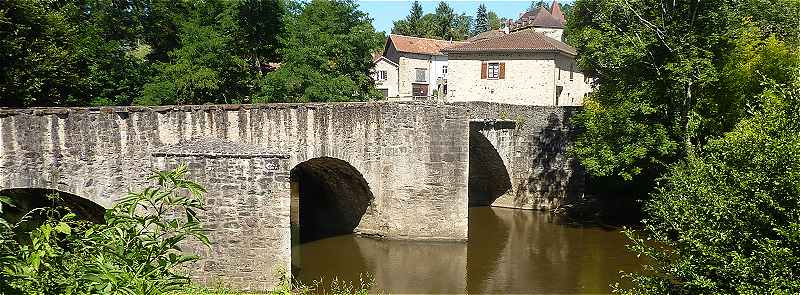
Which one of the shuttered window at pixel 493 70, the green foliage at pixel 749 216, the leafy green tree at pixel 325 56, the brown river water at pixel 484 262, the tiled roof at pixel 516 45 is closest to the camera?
the green foliage at pixel 749 216

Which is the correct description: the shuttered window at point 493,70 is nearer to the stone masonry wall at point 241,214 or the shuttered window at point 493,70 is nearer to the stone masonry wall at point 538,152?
the stone masonry wall at point 538,152

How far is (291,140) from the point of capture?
1659 centimetres

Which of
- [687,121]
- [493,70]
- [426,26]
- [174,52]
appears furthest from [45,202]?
[426,26]

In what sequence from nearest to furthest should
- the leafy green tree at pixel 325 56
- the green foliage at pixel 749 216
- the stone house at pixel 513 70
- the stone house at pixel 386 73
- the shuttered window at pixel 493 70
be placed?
1. the green foliage at pixel 749 216
2. the leafy green tree at pixel 325 56
3. the stone house at pixel 513 70
4. the shuttered window at pixel 493 70
5. the stone house at pixel 386 73

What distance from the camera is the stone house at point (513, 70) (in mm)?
33531

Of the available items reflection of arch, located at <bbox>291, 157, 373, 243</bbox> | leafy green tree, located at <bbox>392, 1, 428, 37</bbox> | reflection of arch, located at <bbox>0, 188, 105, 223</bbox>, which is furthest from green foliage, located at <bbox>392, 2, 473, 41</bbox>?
reflection of arch, located at <bbox>0, 188, 105, 223</bbox>

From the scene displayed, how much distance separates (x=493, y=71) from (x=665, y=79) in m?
16.2

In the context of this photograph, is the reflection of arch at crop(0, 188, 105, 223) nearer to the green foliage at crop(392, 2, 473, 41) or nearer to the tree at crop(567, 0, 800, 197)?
the tree at crop(567, 0, 800, 197)

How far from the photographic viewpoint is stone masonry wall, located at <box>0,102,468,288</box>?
12.4 m

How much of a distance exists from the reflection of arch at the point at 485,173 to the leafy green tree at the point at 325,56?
669 cm

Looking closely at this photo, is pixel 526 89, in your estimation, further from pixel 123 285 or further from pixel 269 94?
pixel 123 285

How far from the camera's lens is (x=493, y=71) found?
34.6m

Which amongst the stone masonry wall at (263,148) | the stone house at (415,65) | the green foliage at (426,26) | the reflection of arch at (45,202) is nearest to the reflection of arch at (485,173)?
the stone masonry wall at (263,148)

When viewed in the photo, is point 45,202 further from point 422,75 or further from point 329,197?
point 422,75
